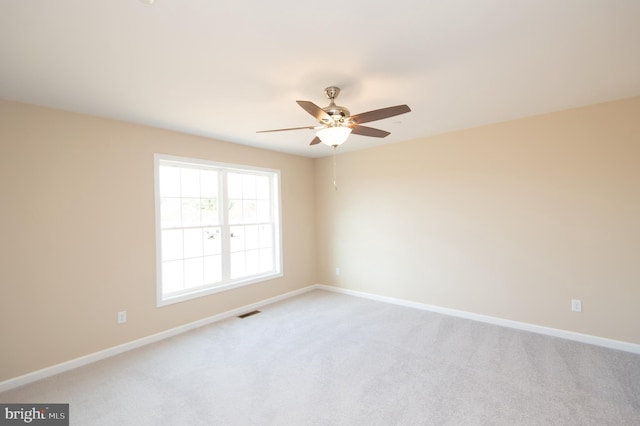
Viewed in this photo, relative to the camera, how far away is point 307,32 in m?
1.72

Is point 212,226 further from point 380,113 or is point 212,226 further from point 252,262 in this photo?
point 380,113

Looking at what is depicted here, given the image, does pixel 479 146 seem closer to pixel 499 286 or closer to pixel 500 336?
pixel 499 286

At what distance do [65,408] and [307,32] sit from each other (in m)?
3.18

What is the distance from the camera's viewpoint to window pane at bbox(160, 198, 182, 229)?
362cm

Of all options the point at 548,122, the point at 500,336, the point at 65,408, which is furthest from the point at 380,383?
the point at 548,122

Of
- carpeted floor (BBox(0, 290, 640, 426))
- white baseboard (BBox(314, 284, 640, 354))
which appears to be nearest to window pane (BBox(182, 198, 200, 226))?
carpeted floor (BBox(0, 290, 640, 426))

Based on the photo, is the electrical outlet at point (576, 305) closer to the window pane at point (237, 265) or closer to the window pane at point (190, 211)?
the window pane at point (237, 265)

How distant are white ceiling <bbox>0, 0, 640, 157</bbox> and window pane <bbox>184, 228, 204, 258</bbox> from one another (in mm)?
1519

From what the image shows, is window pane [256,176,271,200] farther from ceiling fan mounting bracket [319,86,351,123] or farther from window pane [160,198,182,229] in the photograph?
ceiling fan mounting bracket [319,86,351,123]

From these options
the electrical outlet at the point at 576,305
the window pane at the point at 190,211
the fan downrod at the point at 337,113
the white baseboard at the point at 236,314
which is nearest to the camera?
the fan downrod at the point at 337,113

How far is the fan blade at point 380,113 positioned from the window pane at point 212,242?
272 cm

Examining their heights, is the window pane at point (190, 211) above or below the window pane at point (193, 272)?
above

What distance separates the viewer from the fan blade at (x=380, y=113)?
2044 millimetres

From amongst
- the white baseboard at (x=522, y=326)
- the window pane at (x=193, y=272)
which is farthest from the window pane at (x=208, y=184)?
the white baseboard at (x=522, y=326)
